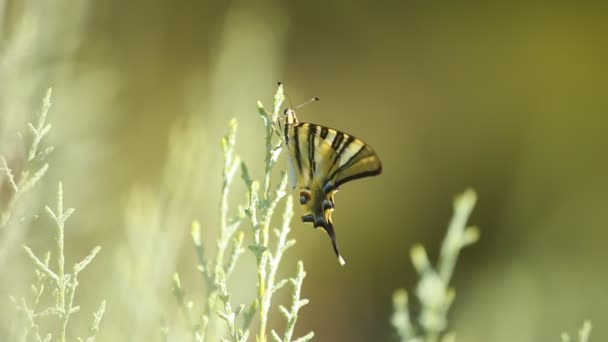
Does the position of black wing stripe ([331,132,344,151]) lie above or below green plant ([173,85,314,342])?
above

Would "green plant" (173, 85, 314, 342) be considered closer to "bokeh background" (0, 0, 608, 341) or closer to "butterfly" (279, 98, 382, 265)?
"butterfly" (279, 98, 382, 265)

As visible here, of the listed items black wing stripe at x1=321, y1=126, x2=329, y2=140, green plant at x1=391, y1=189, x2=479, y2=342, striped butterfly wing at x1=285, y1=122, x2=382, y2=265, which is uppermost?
black wing stripe at x1=321, y1=126, x2=329, y2=140

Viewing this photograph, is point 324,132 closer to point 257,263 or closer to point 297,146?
point 297,146

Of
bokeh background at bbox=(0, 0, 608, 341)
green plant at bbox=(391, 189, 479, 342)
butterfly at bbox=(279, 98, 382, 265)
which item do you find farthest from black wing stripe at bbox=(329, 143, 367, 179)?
bokeh background at bbox=(0, 0, 608, 341)

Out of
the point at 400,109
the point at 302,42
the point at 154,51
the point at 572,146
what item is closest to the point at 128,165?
the point at 154,51

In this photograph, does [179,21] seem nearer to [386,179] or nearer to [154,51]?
[154,51]

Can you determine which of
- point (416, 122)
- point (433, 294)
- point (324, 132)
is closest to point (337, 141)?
point (324, 132)

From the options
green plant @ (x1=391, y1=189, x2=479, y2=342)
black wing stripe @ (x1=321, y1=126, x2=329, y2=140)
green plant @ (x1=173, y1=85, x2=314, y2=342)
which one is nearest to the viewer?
green plant @ (x1=173, y1=85, x2=314, y2=342)

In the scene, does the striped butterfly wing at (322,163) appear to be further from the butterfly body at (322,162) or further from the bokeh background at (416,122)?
the bokeh background at (416,122)
